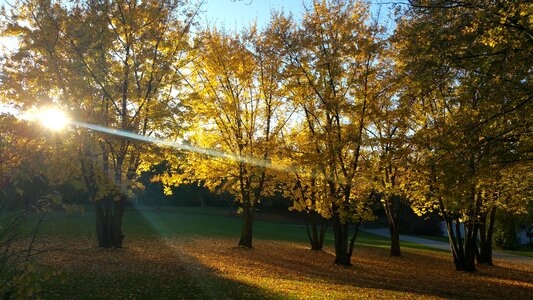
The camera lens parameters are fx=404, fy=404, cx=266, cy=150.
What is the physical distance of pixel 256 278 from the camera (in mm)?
12094

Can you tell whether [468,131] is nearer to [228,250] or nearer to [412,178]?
[412,178]

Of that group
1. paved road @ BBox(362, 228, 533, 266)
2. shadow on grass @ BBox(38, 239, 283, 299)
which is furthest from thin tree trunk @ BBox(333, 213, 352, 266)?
A: paved road @ BBox(362, 228, 533, 266)

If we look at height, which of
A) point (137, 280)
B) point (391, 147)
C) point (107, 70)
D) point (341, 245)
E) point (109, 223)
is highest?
point (107, 70)

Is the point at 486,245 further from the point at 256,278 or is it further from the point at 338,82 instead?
the point at 256,278

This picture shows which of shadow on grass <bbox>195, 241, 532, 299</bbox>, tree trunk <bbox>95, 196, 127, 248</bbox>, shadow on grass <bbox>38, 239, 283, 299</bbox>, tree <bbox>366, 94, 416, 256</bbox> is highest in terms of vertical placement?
tree <bbox>366, 94, 416, 256</bbox>

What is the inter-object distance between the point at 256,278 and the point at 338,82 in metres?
8.06

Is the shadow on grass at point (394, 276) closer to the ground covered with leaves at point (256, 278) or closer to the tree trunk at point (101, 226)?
the ground covered with leaves at point (256, 278)

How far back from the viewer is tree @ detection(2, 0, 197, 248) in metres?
12.9

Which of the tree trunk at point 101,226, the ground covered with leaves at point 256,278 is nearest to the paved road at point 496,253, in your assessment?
the ground covered with leaves at point 256,278

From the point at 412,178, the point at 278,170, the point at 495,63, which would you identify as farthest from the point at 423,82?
the point at 278,170

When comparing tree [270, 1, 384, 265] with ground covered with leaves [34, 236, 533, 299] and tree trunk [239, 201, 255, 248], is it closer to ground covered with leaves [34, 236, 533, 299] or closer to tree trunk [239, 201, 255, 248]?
ground covered with leaves [34, 236, 533, 299]

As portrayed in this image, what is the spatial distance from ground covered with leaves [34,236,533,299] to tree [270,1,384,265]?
273 cm

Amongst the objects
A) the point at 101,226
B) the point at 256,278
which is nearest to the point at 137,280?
the point at 256,278

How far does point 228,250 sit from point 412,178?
33.5ft
